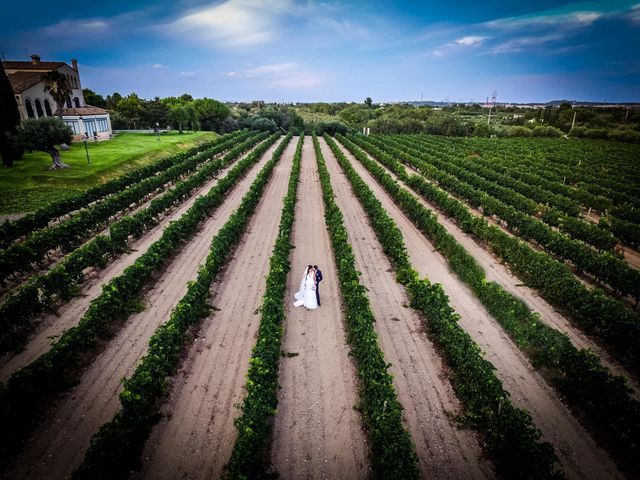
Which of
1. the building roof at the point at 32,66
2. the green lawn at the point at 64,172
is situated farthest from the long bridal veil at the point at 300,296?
the building roof at the point at 32,66

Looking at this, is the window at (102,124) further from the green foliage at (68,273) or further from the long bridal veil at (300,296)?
the long bridal veil at (300,296)

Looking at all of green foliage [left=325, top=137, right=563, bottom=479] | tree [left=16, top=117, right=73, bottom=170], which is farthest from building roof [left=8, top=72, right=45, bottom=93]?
green foliage [left=325, top=137, right=563, bottom=479]

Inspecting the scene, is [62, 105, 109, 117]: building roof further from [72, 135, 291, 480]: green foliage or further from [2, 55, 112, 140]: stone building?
[72, 135, 291, 480]: green foliage

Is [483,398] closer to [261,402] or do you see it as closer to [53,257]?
[261,402]

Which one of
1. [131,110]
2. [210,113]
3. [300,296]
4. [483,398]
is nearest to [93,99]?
[131,110]

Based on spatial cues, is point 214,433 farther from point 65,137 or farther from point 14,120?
point 14,120

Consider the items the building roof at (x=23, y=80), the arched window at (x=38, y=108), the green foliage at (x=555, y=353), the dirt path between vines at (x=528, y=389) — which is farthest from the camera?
the arched window at (x=38, y=108)

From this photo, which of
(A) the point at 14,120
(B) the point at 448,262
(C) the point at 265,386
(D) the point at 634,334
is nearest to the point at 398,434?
(C) the point at 265,386
